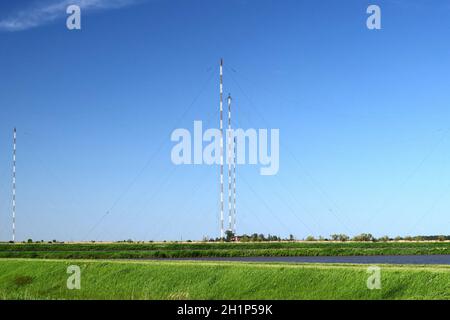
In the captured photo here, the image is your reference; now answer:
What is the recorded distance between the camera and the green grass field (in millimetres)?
37594

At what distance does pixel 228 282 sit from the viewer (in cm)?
4203

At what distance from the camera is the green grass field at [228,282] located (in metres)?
37.6

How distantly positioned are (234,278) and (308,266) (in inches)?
193

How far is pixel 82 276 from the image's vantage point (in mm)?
48031
